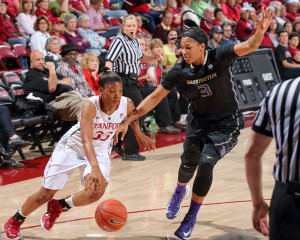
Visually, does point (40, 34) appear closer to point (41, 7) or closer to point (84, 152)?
point (41, 7)

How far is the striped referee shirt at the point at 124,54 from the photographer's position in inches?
326

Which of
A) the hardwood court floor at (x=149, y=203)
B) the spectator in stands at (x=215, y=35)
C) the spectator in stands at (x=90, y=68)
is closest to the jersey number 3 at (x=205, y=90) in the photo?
the hardwood court floor at (x=149, y=203)

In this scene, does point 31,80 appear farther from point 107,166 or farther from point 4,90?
point 107,166

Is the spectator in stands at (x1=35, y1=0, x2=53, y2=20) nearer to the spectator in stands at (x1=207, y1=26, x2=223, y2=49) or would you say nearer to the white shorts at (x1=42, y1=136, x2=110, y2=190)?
the spectator in stands at (x1=207, y1=26, x2=223, y2=49)

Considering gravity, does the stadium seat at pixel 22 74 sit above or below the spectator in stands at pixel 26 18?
below

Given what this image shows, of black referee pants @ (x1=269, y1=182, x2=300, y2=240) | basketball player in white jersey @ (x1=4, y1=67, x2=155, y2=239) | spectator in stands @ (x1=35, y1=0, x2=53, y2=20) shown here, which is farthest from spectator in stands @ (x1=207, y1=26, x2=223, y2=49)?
black referee pants @ (x1=269, y1=182, x2=300, y2=240)

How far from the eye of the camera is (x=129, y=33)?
841 centimetres

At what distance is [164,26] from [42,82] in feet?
16.0

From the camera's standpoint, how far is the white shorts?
4.85m

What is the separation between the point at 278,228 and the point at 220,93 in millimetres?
2611

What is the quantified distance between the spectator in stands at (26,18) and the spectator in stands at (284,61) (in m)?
6.08

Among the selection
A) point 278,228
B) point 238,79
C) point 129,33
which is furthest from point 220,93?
point 238,79

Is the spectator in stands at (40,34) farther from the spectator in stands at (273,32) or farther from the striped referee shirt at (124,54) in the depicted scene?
the spectator in stands at (273,32)

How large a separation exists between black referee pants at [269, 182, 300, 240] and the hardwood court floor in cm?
214
